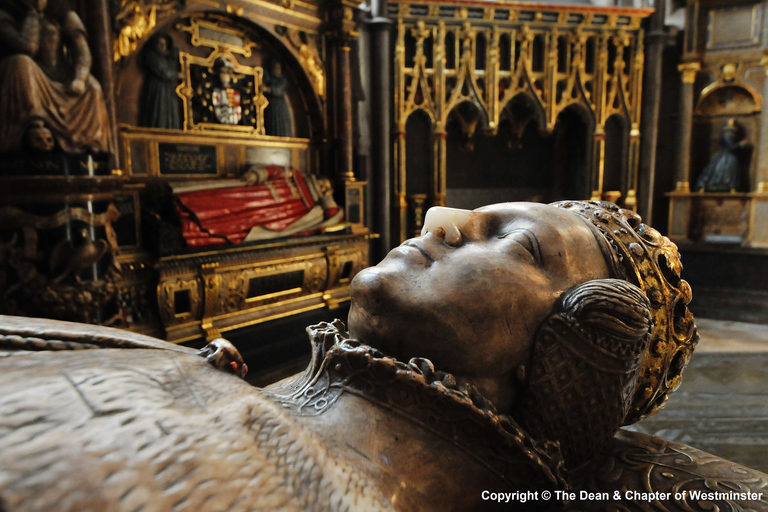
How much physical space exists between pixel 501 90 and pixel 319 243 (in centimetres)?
412

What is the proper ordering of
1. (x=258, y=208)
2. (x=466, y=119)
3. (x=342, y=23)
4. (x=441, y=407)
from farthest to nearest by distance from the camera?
1. (x=466, y=119)
2. (x=342, y=23)
3. (x=258, y=208)
4. (x=441, y=407)

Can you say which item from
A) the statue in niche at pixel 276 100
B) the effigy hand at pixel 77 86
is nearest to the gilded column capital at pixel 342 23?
the statue in niche at pixel 276 100

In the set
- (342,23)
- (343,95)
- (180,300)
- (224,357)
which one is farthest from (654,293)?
(342,23)

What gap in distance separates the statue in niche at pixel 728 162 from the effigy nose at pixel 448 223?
26.9 feet

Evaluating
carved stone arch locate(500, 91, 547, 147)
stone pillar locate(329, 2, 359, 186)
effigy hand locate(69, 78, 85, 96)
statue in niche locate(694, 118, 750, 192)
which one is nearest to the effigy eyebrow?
effigy hand locate(69, 78, 85, 96)

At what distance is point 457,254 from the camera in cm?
135

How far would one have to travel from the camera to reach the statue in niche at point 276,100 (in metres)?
6.31

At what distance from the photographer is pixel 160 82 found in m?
5.13

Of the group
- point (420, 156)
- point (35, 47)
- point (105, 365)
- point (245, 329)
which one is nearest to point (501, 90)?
point (420, 156)

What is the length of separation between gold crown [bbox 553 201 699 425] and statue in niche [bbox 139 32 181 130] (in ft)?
15.9

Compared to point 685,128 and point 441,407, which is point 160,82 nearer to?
point 441,407

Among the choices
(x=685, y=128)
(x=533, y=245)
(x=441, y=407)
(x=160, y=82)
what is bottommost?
(x=441, y=407)

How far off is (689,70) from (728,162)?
1643 millimetres

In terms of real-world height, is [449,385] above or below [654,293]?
below
